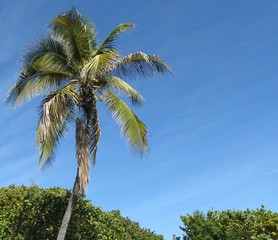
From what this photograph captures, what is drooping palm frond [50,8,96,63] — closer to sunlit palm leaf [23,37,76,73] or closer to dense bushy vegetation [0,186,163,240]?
sunlit palm leaf [23,37,76,73]

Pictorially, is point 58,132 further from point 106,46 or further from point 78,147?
point 106,46

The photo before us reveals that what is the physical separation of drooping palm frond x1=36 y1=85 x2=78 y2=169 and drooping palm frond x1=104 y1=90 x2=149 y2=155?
1256 mm

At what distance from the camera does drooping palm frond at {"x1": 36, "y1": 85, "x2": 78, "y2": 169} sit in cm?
1291

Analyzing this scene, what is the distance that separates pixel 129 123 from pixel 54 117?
98.7 inches

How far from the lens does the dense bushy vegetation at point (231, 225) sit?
19312 mm

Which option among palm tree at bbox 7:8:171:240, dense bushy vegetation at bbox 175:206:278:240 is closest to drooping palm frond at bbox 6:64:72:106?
palm tree at bbox 7:8:171:240

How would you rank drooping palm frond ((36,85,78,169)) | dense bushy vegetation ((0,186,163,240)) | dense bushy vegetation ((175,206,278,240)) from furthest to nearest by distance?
dense bushy vegetation ((175,206,278,240)) < dense bushy vegetation ((0,186,163,240)) < drooping palm frond ((36,85,78,169))

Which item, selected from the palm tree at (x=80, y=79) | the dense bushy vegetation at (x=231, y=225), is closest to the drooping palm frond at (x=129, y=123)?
the palm tree at (x=80, y=79)

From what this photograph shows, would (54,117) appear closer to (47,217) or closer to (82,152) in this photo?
(82,152)

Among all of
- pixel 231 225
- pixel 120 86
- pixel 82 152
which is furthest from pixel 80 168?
pixel 231 225

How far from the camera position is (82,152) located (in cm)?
1387

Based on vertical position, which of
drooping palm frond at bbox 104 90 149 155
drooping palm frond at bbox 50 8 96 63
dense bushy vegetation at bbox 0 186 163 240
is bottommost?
dense bushy vegetation at bbox 0 186 163 240

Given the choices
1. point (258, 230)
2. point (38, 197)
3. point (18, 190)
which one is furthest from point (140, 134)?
point (258, 230)

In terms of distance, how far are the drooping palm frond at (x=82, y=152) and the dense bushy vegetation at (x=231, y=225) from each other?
7.87 m
